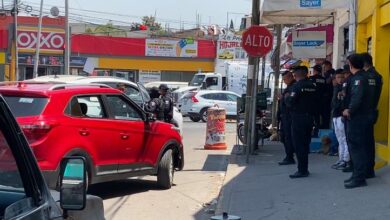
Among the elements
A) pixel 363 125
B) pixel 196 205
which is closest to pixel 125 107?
pixel 196 205

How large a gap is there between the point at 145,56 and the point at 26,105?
4332 cm

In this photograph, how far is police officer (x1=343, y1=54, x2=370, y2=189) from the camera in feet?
29.6

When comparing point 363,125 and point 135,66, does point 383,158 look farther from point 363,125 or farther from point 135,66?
point 135,66

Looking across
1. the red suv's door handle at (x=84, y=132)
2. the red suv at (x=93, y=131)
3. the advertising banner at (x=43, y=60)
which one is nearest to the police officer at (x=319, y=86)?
the red suv at (x=93, y=131)

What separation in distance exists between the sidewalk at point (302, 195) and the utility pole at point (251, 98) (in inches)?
63.4

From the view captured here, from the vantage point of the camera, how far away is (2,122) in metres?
2.95

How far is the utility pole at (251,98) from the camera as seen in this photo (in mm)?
13961

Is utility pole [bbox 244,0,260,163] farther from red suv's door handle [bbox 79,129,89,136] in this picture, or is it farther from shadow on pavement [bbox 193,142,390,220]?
red suv's door handle [bbox 79,129,89,136]

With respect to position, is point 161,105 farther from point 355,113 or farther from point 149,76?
point 149,76

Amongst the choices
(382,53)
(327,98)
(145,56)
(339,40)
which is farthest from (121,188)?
(145,56)

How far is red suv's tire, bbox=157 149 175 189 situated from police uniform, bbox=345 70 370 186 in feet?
10.5

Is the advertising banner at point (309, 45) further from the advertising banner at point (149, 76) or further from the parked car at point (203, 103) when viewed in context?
the advertising banner at point (149, 76)

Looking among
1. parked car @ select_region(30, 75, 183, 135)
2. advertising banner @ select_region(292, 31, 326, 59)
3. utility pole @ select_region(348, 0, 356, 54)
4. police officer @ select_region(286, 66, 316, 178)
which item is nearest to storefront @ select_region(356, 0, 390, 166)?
utility pole @ select_region(348, 0, 356, 54)

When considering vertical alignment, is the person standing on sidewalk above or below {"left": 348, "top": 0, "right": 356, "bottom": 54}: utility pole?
below
